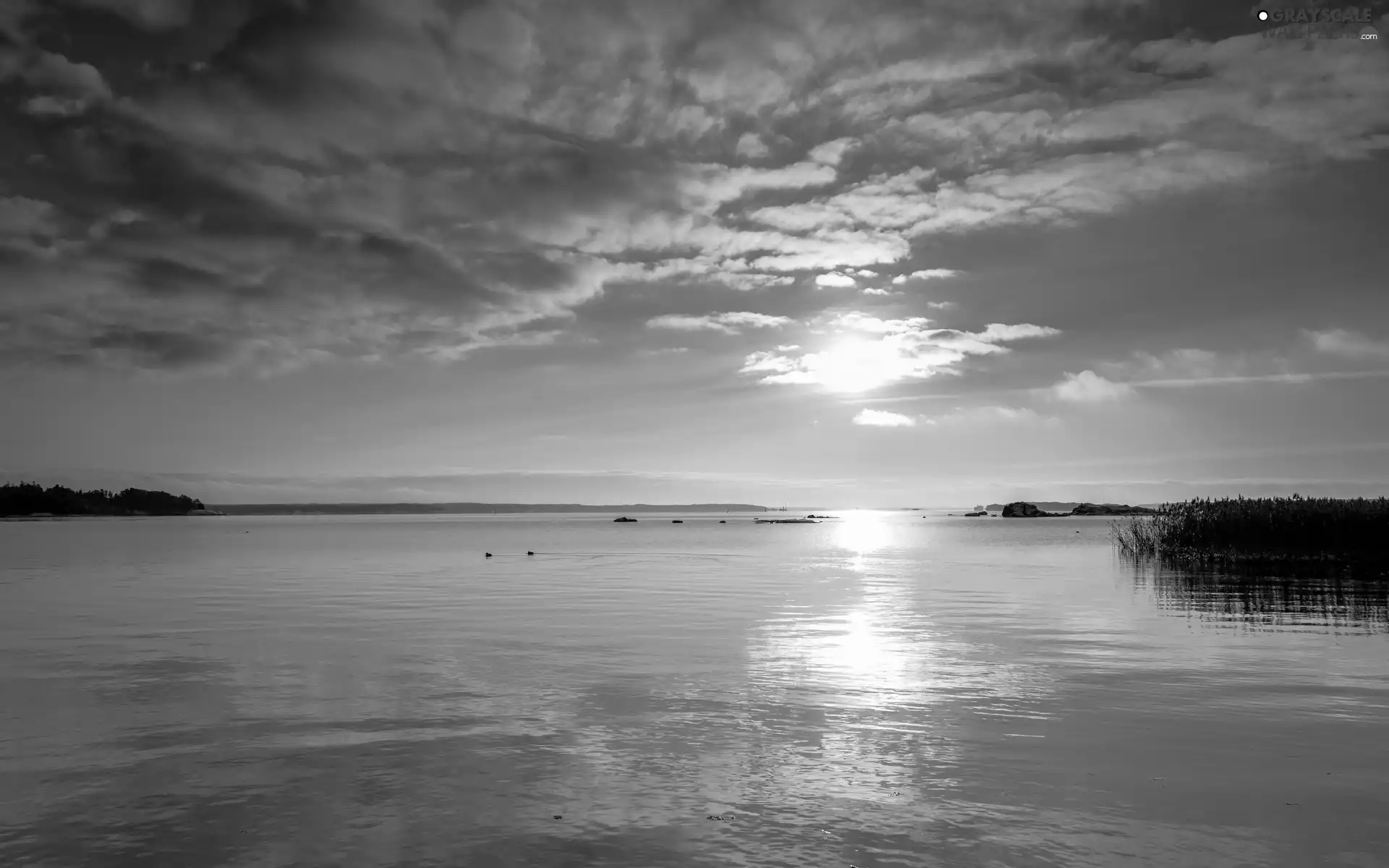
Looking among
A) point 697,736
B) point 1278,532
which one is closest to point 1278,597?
point 1278,532

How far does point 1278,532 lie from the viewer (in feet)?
175

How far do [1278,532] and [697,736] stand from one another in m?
52.3

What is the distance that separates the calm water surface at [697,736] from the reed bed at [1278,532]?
1781 cm

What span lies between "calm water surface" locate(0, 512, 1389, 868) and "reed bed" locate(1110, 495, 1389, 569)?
58.4ft

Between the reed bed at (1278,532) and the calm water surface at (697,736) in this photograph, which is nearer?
the calm water surface at (697,736)

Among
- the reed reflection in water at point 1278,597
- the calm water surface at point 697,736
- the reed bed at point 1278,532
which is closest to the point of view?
the calm water surface at point 697,736

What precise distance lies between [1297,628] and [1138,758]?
19.7 metres

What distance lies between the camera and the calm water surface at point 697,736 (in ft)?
33.2

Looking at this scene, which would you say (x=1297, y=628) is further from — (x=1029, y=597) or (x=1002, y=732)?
(x=1002, y=732)

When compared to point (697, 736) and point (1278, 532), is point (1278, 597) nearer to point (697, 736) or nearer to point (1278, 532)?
point (1278, 532)

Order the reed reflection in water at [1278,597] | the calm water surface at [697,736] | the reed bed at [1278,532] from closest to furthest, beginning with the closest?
1. the calm water surface at [697,736]
2. the reed reflection in water at [1278,597]
3. the reed bed at [1278,532]

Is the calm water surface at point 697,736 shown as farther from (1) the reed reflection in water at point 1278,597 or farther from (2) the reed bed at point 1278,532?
(2) the reed bed at point 1278,532

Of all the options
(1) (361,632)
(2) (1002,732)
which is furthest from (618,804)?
(1) (361,632)

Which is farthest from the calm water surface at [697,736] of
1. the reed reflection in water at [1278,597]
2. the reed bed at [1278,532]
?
the reed bed at [1278,532]
